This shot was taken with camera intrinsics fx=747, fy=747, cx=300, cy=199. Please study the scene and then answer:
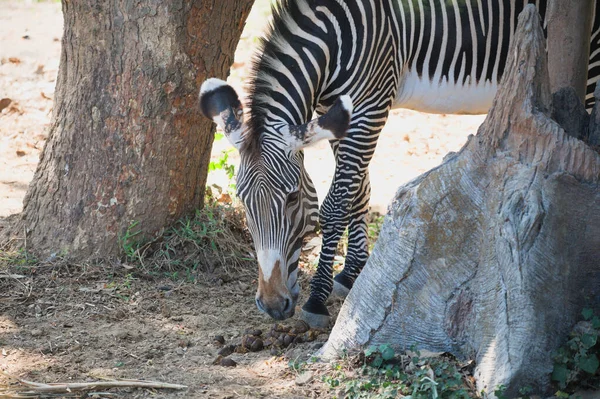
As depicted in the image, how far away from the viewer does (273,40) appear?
617 cm

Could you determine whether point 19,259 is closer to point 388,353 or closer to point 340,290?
point 340,290

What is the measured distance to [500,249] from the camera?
4.25 meters

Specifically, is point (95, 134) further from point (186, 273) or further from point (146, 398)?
point (146, 398)

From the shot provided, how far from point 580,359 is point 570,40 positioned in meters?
2.38

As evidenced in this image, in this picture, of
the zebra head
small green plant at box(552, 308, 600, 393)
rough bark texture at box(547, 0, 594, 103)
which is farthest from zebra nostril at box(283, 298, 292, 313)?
rough bark texture at box(547, 0, 594, 103)

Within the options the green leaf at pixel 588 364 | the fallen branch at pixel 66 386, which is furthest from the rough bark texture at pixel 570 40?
the fallen branch at pixel 66 386

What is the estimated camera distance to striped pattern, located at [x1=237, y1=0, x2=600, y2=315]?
5555mm

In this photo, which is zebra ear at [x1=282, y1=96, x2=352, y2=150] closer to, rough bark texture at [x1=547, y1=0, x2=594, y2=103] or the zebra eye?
the zebra eye

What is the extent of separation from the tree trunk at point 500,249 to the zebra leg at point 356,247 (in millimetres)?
1928

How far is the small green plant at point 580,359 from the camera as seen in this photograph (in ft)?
13.2

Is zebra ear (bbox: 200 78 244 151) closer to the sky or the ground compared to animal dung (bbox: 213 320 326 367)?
closer to the sky

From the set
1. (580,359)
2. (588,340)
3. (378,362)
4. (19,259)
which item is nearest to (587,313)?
(588,340)

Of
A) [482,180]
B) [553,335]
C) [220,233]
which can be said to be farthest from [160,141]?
[553,335]

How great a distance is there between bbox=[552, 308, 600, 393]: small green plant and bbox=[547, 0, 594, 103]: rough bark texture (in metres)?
1.90
